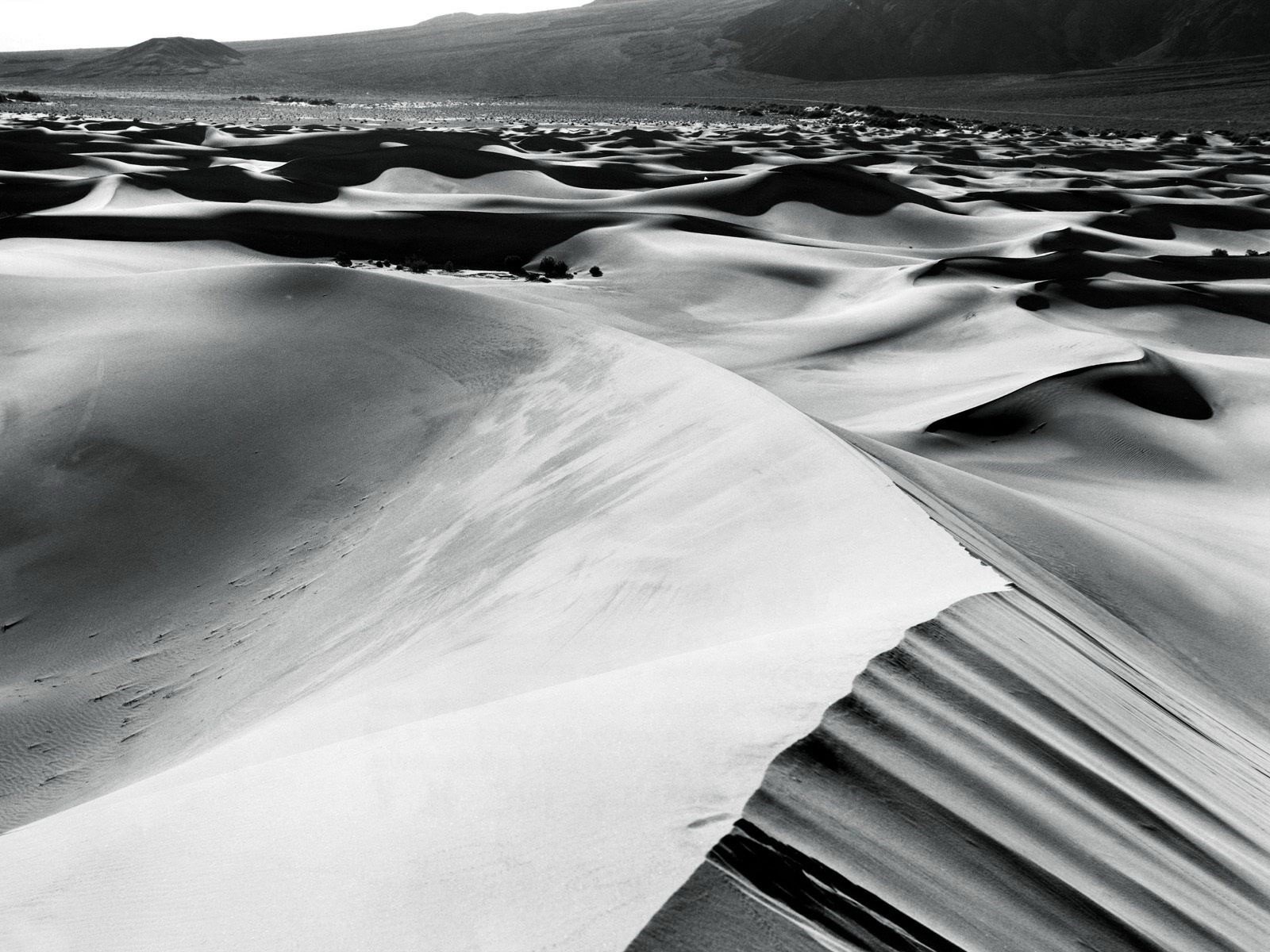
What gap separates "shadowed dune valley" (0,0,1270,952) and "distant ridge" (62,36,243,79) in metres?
72.1

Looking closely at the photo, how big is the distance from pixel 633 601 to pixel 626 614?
0.36 ft

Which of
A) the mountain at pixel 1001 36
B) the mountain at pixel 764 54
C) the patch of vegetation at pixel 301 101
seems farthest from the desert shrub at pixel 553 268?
the mountain at pixel 1001 36

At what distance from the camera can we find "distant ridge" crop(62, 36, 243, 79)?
261ft

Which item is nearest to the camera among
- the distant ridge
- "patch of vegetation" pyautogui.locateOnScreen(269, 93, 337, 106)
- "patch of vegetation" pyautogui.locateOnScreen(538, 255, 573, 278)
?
"patch of vegetation" pyautogui.locateOnScreen(538, 255, 573, 278)

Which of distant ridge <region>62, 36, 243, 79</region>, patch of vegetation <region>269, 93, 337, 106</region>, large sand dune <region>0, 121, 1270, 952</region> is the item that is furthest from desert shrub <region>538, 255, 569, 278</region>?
distant ridge <region>62, 36, 243, 79</region>

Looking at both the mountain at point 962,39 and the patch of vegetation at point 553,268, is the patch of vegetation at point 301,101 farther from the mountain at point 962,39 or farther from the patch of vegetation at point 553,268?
the patch of vegetation at point 553,268

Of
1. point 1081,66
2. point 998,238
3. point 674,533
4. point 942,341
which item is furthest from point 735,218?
point 1081,66

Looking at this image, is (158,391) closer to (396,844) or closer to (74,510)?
(74,510)

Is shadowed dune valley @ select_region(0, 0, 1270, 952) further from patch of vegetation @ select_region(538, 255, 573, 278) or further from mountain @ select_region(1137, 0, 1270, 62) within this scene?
mountain @ select_region(1137, 0, 1270, 62)

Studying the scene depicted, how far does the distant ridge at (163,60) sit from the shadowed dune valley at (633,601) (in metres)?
72.1

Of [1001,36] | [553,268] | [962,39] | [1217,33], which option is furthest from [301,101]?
[1217,33]

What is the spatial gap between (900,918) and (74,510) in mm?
6316

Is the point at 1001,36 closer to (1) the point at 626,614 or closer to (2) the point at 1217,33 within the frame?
(2) the point at 1217,33

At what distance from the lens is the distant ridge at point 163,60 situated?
3130 inches
